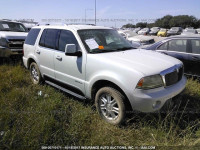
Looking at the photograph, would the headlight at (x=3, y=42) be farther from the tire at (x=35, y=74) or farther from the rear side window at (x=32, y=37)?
the tire at (x=35, y=74)

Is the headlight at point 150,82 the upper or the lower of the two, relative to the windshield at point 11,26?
lower

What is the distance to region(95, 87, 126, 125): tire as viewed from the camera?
2.88m

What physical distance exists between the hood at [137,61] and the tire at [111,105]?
1.52 feet

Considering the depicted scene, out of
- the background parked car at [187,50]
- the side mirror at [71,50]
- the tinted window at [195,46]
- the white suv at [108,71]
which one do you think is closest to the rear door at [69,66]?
the white suv at [108,71]

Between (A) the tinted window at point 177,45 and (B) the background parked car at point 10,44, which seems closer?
(A) the tinted window at point 177,45

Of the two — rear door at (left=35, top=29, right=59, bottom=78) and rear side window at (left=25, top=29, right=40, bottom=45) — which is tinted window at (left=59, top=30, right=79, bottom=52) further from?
rear side window at (left=25, top=29, right=40, bottom=45)

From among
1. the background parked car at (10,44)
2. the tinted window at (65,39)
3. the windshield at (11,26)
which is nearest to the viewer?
the tinted window at (65,39)

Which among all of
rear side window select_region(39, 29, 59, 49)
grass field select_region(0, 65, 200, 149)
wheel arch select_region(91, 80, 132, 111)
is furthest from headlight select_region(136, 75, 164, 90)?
rear side window select_region(39, 29, 59, 49)

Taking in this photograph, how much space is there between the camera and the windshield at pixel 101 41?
346 cm

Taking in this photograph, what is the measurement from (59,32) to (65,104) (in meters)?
1.65

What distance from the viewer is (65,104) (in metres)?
3.85

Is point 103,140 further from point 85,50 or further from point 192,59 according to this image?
point 192,59

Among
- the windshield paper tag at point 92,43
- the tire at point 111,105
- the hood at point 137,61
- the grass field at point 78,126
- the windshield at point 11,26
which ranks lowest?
the grass field at point 78,126

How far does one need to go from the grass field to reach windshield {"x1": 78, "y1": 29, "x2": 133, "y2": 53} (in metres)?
1.21
